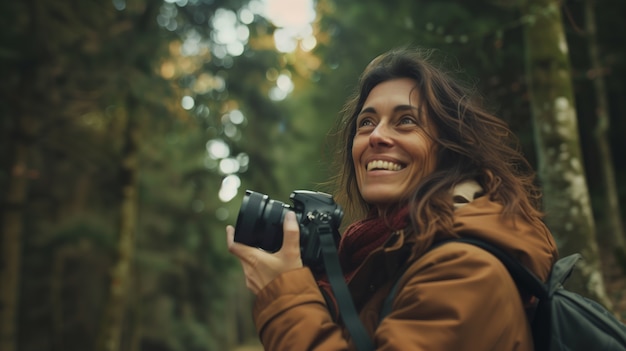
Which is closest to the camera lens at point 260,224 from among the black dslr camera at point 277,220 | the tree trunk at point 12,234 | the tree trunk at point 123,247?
the black dslr camera at point 277,220

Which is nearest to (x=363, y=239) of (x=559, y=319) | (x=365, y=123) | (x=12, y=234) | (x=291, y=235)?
(x=291, y=235)

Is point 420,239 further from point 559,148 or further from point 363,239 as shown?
point 559,148

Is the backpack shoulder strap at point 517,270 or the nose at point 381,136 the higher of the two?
the nose at point 381,136

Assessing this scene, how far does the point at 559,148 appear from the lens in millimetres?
4379

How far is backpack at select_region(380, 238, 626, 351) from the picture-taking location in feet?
5.56

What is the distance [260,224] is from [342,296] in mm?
403

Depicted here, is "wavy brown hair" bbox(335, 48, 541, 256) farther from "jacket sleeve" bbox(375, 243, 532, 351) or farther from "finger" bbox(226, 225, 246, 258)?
"finger" bbox(226, 225, 246, 258)

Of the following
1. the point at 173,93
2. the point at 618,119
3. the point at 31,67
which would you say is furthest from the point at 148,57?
the point at 618,119

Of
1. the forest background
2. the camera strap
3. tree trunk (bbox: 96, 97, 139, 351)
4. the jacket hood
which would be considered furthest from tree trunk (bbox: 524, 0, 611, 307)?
tree trunk (bbox: 96, 97, 139, 351)

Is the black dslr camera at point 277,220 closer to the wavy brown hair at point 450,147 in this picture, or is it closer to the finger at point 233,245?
the finger at point 233,245

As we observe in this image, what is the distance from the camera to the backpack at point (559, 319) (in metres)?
1.70

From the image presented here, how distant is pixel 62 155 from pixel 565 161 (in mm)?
7779

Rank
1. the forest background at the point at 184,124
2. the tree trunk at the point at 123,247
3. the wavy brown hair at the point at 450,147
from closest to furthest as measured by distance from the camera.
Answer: the wavy brown hair at the point at 450,147
the forest background at the point at 184,124
the tree trunk at the point at 123,247

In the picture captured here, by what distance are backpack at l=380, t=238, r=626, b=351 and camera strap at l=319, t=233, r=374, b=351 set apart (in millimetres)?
103
